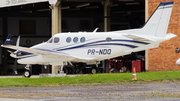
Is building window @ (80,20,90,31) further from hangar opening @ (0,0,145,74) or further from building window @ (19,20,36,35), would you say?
building window @ (19,20,36,35)

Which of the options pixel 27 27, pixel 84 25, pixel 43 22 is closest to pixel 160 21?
pixel 84 25

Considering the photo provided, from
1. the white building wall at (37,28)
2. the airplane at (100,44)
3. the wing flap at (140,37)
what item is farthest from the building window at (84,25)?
the wing flap at (140,37)

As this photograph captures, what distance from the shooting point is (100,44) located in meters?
22.3

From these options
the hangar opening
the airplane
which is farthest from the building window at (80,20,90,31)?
the airplane

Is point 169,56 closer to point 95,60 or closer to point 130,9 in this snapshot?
point 95,60

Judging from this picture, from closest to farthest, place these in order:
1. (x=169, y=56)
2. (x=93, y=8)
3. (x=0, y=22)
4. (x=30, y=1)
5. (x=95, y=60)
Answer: (x=95, y=60), (x=169, y=56), (x=30, y=1), (x=93, y=8), (x=0, y=22)

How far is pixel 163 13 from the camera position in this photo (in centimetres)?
2138

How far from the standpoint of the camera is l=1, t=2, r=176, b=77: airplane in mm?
21359

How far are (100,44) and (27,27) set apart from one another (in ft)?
83.2

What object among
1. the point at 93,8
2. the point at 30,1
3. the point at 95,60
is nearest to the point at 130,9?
the point at 93,8

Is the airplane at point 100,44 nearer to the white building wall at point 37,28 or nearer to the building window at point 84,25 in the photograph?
the building window at point 84,25

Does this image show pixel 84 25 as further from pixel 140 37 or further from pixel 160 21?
pixel 140 37

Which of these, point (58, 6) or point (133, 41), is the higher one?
point (58, 6)

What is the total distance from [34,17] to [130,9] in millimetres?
13754
